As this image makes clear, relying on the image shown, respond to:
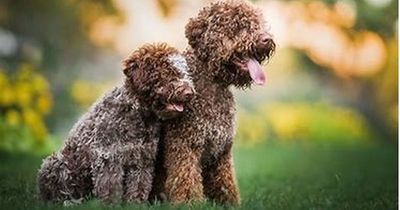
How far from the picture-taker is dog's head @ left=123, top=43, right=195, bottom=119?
327 cm

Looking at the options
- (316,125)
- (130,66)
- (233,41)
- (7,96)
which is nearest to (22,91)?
(7,96)

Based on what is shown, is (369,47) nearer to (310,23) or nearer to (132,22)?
(310,23)

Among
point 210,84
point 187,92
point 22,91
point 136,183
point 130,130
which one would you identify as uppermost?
point 22,91

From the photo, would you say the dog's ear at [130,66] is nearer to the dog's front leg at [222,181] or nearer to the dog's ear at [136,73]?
the dog's ear at [136,73]

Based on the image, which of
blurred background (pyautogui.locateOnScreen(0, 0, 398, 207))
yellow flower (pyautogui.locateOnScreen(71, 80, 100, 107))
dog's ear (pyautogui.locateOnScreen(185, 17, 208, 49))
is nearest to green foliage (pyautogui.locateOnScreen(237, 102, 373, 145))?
blurred background (pyautogui.locateOnScreen(0, 0, 398, 207))

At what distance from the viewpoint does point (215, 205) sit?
346 cm

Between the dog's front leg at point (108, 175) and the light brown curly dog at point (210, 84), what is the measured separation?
0.21 metres

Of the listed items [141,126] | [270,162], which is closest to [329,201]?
[270,162]

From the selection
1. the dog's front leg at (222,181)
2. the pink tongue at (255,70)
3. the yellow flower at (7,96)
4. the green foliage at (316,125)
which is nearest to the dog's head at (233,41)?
the pink tongue at (255,70)

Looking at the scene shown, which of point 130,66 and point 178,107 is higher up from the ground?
point 130,66

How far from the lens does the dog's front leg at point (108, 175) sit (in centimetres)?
330

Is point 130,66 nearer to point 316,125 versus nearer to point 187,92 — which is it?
point 187,92

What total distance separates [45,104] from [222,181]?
38.0 inches

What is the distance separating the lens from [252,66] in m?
3.37
